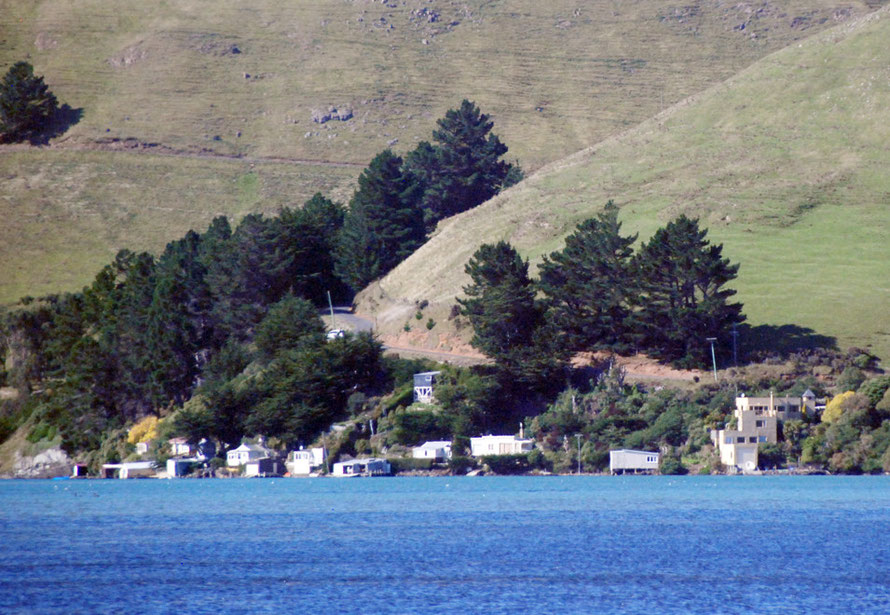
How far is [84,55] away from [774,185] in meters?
105

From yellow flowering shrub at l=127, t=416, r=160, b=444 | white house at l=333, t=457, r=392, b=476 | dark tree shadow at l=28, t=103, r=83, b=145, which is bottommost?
white house at l=333, t=457, r=392, b=476

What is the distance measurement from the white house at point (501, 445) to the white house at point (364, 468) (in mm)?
5865

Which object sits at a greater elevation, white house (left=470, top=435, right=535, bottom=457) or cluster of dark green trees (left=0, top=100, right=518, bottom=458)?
cluster of dark green trees (left=0, top=100, right=518, bottom=458)

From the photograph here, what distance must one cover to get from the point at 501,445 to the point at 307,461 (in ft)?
42.9

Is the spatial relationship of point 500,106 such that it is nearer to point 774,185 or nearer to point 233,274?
point 774,185

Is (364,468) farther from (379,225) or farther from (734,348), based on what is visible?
(379,225)

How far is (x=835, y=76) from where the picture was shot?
5517 inches

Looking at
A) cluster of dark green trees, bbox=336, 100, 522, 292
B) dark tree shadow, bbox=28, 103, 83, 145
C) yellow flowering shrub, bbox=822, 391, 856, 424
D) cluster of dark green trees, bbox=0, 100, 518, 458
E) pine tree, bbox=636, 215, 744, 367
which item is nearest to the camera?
yellow flowering shrub, bbox=822, 391, 856, 424

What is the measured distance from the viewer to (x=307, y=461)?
8825 cm

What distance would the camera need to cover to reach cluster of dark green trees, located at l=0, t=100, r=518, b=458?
→ 3615 inches

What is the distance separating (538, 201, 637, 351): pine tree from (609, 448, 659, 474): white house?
36.0ft

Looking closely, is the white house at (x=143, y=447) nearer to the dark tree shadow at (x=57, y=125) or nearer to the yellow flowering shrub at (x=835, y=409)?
the yellow flowering shrub at (x=835, y=409)

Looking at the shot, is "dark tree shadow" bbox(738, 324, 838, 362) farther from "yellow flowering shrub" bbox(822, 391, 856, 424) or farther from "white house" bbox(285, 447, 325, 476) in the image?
"white house" bbox(285, 447, 325, 476)

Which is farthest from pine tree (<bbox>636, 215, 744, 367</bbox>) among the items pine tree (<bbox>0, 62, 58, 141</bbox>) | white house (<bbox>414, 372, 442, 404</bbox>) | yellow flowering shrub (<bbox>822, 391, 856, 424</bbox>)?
pine tree (<bbox>0, 62, 58, 141</bbox>)
